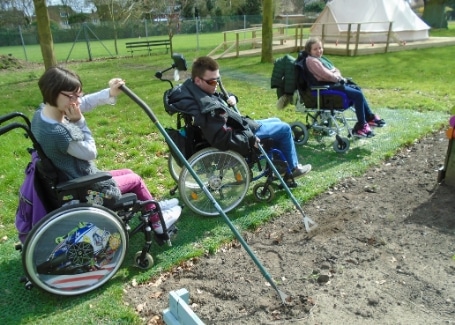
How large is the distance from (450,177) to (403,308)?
226 centimetres

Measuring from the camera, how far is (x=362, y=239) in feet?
11.7

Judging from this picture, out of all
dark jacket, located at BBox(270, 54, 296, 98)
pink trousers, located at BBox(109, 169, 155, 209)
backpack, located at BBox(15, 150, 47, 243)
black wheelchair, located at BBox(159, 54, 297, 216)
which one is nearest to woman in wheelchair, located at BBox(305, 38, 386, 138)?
dark jacket, located at BBox(270, 54, 296, 98)

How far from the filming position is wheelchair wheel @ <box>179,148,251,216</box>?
3807 mm

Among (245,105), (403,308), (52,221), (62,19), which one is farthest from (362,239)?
(62,19)

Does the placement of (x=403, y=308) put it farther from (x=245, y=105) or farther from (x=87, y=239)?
(x=245, y=105)

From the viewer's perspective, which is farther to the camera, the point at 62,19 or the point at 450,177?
the point at 62,19

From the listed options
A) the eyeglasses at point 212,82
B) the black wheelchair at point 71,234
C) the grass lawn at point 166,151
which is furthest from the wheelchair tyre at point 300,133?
the black wheelchair at point 71,234

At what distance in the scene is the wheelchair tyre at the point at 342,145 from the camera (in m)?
5.62

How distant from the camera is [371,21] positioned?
1822 cm

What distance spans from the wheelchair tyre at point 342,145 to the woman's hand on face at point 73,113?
3.78 m

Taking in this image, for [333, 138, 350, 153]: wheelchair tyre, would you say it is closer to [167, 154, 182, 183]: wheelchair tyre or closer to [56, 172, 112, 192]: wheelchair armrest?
[167, 154, 182, 183]: wheelchair tyre

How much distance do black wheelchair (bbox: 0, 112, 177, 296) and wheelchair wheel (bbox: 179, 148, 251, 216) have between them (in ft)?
2.74

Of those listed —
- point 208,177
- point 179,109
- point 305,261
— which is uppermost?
point 179,109

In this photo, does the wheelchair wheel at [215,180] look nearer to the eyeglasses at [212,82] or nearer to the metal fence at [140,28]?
the eyeglasses at [212,82]
